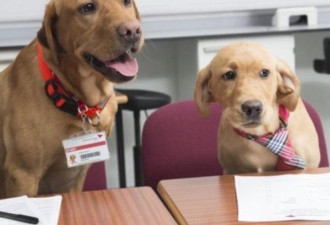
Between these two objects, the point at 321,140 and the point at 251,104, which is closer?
the point at 251,104

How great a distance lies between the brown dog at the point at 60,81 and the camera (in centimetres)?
141

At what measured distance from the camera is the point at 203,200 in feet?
3.68

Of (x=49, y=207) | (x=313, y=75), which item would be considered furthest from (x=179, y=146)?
(x=313, y=75)

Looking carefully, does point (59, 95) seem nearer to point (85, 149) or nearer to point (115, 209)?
point (85, 149)

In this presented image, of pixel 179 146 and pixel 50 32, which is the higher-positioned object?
pixel 50 32

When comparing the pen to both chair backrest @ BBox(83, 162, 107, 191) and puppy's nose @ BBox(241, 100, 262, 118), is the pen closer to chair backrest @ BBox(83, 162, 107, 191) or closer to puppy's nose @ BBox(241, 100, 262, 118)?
puppy's nose @ BBox(241, 100, 262, 118)

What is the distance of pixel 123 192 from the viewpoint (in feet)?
3.92

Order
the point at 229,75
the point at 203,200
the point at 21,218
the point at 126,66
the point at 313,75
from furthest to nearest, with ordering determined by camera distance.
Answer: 1. the point at 313,75
2. the point at 126,66
3. the point at 229,75
4. the point at 203,200
5. the point at 21,218

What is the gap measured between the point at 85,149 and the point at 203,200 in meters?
0.49

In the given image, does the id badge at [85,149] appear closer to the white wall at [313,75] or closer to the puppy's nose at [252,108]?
the puppy's nose at [252,108]

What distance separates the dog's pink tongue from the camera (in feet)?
4.67

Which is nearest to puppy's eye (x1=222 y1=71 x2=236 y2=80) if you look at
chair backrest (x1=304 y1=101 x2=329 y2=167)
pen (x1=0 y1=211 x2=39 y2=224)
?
chair backrest (x1=304 y1=101 x2=329 y2=167)

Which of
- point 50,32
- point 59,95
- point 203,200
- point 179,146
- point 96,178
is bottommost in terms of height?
point 96,178

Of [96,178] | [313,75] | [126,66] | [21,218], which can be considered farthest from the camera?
[313,75]
